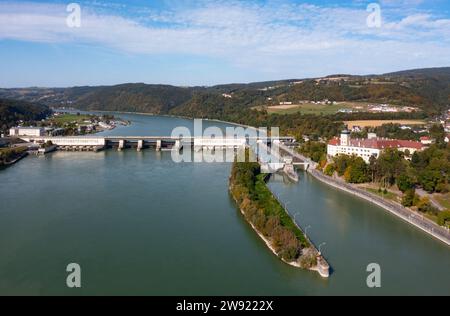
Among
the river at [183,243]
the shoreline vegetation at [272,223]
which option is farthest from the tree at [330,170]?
the shoreline vegetation at [272,223]

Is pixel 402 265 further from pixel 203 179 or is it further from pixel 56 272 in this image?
pixel 203 179

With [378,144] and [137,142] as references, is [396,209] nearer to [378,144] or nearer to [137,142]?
[378,144]

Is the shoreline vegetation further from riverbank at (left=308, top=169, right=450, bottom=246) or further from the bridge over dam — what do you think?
the bridge over dam

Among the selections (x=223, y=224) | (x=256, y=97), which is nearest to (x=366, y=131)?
(x=223, y=224)

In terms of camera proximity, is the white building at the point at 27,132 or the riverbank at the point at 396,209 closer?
the riverbank at the point at 396,209

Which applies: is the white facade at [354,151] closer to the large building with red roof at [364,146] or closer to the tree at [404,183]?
the large building with red roof at [364,146]

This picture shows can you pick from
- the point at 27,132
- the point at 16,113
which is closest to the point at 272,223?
the point at 27,132
